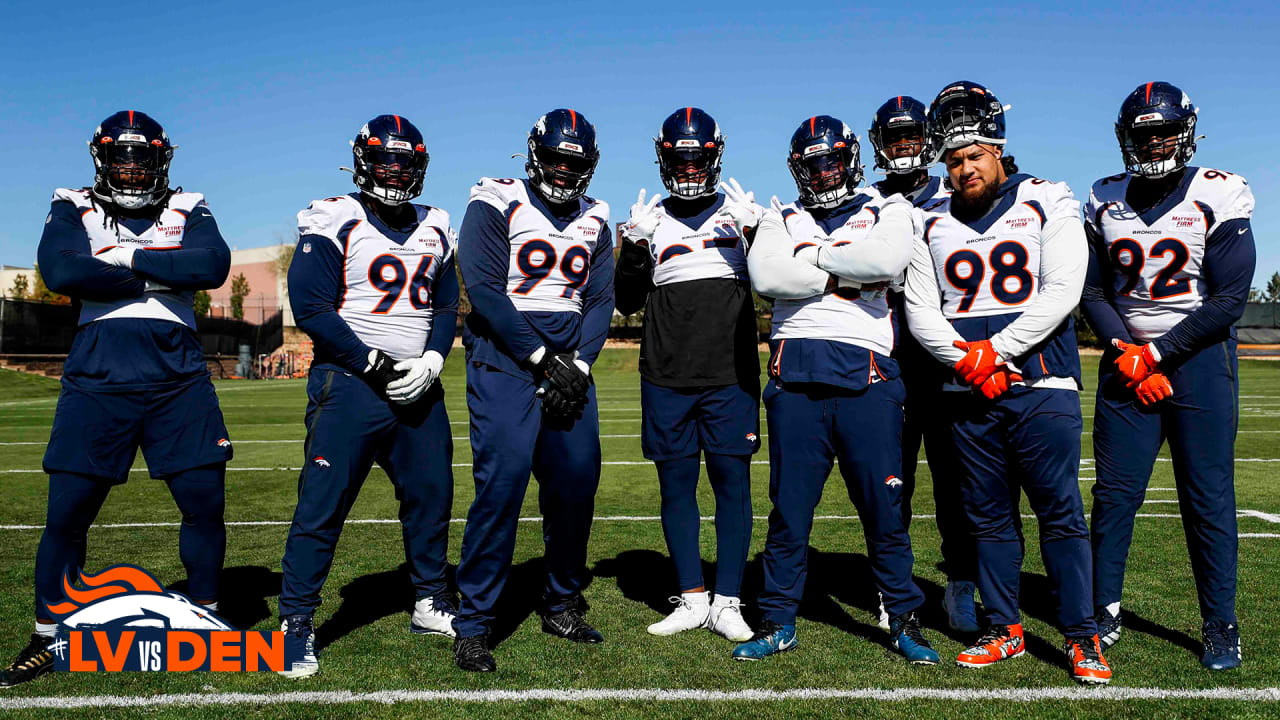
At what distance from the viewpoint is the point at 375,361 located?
4.18m

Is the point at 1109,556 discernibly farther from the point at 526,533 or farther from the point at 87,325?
the point at 87,325

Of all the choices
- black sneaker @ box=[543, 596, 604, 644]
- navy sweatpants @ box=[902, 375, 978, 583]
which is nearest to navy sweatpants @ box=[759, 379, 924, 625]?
navy sweatpants @ box=[902, 375, 978, 583]

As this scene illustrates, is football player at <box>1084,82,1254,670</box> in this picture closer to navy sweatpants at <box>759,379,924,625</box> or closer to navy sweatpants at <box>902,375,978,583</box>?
navy sweatpants at <box>902,375,978,583</box>

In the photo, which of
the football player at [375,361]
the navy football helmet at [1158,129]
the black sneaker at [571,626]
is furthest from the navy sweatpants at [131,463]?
the navy football helmet at [1158,129]

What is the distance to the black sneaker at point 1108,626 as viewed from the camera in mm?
4289

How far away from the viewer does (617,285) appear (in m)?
4.95

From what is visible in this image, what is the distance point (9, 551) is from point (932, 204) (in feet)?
21.7

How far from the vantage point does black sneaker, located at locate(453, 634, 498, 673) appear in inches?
157

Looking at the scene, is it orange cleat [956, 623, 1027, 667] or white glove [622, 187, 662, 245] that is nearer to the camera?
orange cleat [956, 623, 1027, 667]

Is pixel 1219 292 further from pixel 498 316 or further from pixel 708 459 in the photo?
pixel 498 316

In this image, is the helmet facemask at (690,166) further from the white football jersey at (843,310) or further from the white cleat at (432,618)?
the white cleat at (432,618)

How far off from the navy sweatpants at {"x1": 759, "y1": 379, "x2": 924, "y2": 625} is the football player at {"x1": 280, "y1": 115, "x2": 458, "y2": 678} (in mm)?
1626

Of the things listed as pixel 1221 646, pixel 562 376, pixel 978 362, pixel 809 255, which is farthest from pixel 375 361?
pixel 1221 646

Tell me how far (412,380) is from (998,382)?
105 inches
